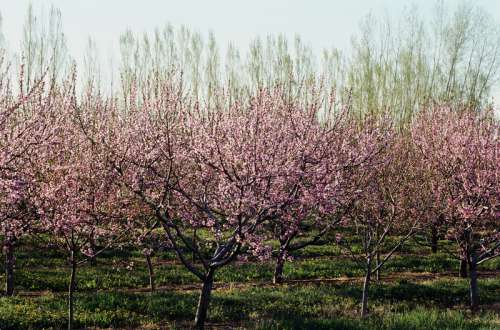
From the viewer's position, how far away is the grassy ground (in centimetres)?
984

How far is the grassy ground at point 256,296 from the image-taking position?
A: 9.84m

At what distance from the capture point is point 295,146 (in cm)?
965

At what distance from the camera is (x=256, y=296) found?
12227 millimetres

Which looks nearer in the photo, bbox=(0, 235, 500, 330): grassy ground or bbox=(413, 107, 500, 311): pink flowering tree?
bbox=(0, 235, 500, 330): grassy ground

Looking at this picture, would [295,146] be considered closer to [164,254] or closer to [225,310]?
[225,310]

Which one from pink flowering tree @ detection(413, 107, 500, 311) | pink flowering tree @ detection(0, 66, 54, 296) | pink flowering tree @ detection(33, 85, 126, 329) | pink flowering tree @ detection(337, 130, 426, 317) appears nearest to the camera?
pink flowering tree @ detection(0, 66, 54, 296)

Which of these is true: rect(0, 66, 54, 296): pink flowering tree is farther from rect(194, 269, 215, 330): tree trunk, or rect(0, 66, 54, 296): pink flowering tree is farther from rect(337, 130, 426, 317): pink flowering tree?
rect(337, 130, 426, 317): pink flowering tree

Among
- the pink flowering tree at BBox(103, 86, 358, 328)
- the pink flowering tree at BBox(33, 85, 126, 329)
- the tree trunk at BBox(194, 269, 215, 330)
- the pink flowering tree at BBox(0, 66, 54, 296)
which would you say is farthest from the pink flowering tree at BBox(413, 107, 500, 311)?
the pink flowering tree at BBox(0, 66, 54, 296)

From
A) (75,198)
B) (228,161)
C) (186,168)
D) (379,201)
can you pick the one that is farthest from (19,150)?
(379,201)

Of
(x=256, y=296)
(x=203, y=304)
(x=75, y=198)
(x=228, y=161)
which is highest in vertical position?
(x=228, y=161)

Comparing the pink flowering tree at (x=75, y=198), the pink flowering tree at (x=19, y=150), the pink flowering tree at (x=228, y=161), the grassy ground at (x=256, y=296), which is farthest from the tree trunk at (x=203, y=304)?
the pink flowering tree at (x=19, y=150)

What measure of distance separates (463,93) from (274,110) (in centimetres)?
3073

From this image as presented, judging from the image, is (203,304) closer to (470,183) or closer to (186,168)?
(186,168)

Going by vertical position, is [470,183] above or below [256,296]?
above
